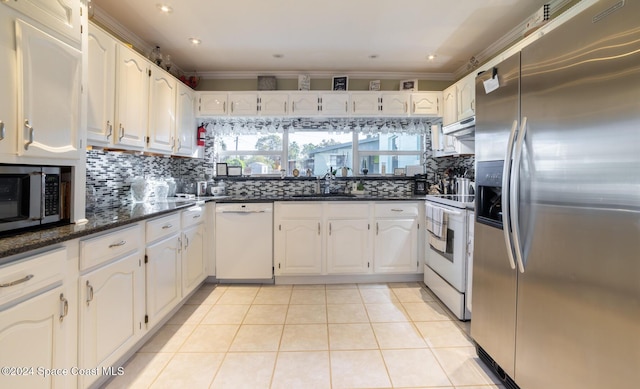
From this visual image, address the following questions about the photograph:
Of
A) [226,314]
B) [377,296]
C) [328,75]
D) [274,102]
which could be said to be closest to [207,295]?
[226,314]

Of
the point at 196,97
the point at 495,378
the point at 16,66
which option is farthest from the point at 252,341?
the point at 196,97

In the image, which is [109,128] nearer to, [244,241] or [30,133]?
[30,133]

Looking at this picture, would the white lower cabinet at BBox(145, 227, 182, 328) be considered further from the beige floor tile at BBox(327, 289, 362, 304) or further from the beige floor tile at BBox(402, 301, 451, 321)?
the beige floor tile at BBox(402, 301, 451, 321)

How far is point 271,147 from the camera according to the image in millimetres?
3887

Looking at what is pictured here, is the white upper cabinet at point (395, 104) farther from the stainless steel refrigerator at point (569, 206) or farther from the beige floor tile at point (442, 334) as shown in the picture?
the beige floor tile at point (442, 334)

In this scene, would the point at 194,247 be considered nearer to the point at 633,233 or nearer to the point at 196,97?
the point at 196,97

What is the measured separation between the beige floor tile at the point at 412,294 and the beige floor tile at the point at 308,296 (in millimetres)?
761

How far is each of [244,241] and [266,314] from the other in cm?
90

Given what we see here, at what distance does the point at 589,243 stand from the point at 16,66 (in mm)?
2467

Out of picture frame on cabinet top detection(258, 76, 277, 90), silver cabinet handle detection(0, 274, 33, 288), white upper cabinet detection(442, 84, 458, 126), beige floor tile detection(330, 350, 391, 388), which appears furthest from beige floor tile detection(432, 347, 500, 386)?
picture frame on cabinet top detection(258, 76, 277, 90)

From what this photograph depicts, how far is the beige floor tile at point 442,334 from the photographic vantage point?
83.0 inches

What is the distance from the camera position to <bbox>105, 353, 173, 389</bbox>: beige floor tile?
1688 millimetres

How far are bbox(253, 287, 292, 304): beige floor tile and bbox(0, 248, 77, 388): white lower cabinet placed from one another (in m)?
1.61

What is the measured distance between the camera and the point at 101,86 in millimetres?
1985
